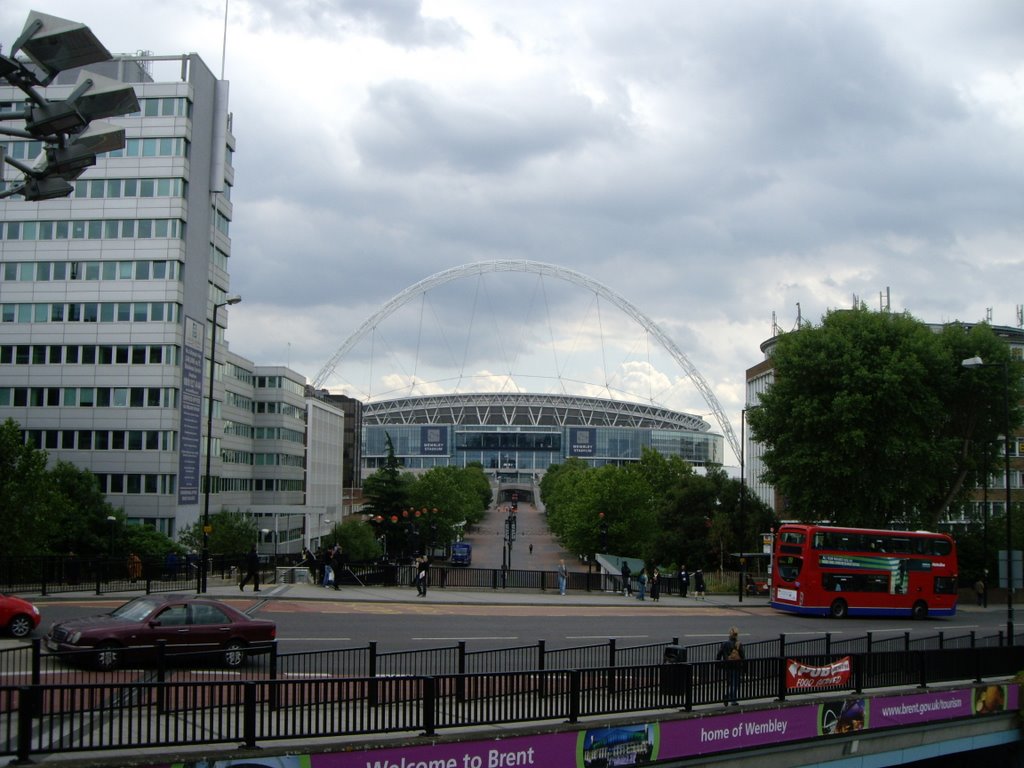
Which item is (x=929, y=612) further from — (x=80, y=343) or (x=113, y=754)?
(x=80, y=343)

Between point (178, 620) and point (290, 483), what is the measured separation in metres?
69.4

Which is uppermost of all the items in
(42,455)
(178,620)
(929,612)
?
(42,455)

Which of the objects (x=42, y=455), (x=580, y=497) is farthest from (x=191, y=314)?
(x=580, y=497)

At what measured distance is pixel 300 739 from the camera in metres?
13.0

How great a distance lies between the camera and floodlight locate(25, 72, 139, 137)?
1451 centimetres

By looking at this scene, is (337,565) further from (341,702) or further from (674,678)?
(341,702)

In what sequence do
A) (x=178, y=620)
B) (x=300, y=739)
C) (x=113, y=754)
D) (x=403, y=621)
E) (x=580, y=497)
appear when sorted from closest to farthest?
1. (x=113, y=754)
2. (x=300, y=739)
3. (x=178, y=620)
4. (x=403, y=621)
5. (x=580, y=497)

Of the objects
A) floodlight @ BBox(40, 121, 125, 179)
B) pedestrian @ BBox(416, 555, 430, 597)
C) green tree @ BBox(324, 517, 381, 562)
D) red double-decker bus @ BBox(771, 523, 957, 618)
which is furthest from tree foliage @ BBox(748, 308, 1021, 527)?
floodlight @ BBox(40, 121, 125, 179)

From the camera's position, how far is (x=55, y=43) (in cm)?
1384

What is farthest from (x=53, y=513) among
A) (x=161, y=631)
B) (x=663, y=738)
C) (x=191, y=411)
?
(x=663, y=738)

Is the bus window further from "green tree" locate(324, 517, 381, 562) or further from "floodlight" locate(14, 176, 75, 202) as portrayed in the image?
"green tree" locate(324, 517, 381, 562)

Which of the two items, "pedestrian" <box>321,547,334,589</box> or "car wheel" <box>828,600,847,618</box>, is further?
"car wheel" <box>828,600,847,618</box>

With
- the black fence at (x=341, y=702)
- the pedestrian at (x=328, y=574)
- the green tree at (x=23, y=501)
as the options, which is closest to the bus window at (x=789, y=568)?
the pedestrian at (x=328, y=574)

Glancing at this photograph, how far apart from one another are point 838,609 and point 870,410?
42.4ft
